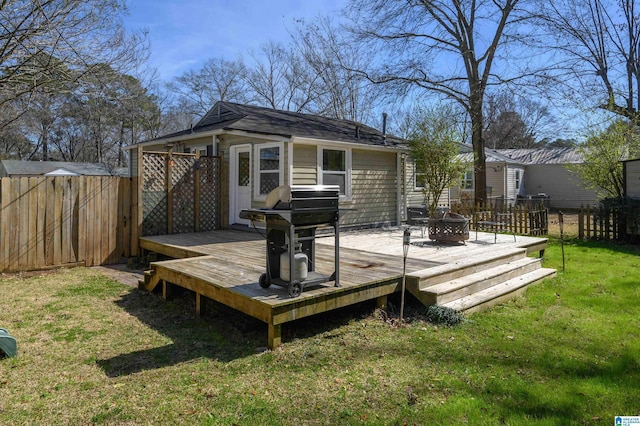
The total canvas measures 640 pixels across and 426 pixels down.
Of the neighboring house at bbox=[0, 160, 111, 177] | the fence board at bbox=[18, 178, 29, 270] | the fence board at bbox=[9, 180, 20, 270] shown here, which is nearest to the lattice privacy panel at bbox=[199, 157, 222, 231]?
the fence board at bbox=[18, 178, 29, 270]

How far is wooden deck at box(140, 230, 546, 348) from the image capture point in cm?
395

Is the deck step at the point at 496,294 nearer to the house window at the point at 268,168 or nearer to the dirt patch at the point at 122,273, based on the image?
the dirt patch at the point at 122,273

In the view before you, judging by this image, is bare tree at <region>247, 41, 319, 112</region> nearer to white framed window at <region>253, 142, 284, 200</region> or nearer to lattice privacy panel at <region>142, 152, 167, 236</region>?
white framed window at <region>253, 142, 284, 200</region>

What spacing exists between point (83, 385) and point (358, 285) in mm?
2636

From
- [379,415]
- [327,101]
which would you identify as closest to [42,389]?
[379,415]

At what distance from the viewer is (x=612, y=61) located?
60.2 feet

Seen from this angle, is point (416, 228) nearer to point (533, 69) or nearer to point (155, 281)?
point (155, 281)

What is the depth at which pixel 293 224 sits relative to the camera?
149 inches

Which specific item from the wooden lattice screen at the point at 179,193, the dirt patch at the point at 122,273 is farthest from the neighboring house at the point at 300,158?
the dirt patch at the point at 122,273

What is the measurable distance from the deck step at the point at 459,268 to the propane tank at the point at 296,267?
159 centimetres

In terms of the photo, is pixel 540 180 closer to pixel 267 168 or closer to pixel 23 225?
pixel 267 168

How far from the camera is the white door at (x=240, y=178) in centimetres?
989

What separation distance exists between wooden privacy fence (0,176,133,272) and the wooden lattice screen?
0.46 m

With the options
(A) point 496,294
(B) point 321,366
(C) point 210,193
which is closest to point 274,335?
(B) point 321,366
